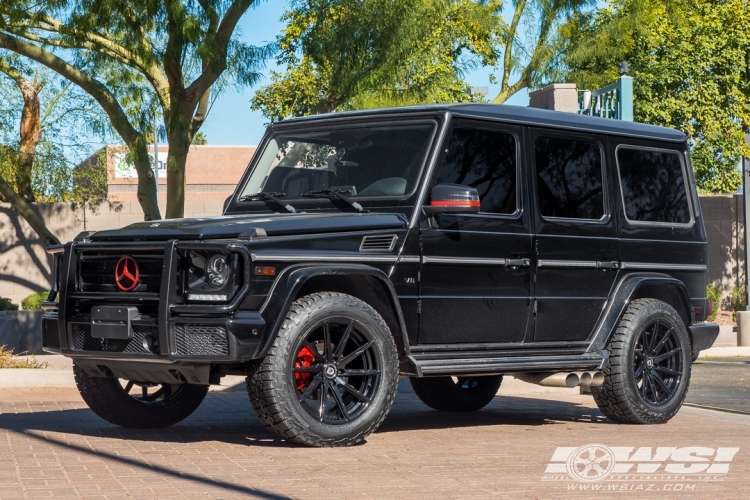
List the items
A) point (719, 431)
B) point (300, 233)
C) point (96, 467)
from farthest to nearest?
point (719, 431)
point (300, 233)
point (96, 467)

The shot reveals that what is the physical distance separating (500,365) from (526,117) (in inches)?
72.5

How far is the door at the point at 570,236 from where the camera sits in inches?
333

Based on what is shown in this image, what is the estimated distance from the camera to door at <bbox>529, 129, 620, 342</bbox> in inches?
333

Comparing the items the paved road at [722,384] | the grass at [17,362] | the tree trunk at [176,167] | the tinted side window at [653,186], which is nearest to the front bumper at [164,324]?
the tinted side window at [653,186]

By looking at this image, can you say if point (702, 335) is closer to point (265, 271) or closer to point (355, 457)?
point (355, 457)

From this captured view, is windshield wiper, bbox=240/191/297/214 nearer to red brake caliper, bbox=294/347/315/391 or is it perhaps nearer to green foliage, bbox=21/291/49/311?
red brake caliper, bbox=294/347/315/391

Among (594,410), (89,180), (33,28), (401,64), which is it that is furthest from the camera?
(89,180)

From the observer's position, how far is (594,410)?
10172 mm

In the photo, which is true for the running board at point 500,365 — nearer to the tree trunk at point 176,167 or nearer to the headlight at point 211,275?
the headlight at point 211,275

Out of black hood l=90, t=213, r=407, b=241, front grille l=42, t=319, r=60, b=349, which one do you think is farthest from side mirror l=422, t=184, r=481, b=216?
front grille l=42, t=319, r=60, b=349

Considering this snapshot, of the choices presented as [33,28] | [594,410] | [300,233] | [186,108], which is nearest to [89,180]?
[33,28]

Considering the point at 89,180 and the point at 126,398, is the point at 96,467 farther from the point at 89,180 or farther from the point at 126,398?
the point at 89,180

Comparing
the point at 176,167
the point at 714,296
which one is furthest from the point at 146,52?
the point at 714,296

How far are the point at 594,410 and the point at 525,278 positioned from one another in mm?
2355
